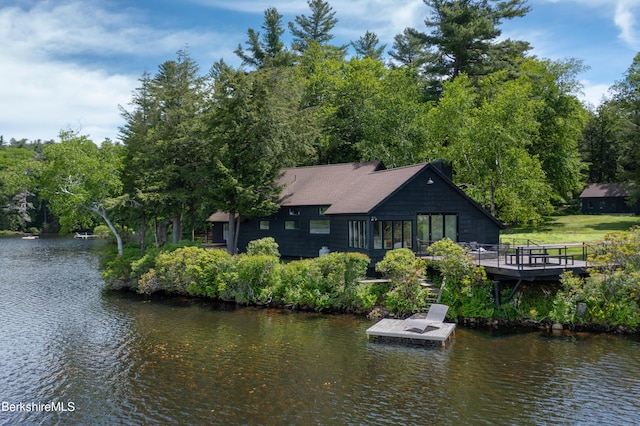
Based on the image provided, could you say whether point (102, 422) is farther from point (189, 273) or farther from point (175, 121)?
point (175, 121)

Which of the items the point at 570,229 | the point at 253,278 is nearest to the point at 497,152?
the point at 570,229

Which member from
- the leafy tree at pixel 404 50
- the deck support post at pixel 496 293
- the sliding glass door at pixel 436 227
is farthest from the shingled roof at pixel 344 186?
the leafy tree at pixel 404 50

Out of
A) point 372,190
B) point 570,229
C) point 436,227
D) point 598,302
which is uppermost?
point 372,190

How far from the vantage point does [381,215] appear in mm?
28672

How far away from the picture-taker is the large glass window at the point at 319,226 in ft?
109

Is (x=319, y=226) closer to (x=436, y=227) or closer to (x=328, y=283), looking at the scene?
(x=436, y=227)

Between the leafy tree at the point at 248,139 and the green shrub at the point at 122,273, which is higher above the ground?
the leafy tree at the point at 248,139

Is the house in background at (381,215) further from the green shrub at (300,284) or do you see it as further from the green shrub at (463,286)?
the green shrub at (463,286)

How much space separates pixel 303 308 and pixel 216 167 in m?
13.5

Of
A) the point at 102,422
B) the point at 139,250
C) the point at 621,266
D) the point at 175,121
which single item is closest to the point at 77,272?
the point at 139,250

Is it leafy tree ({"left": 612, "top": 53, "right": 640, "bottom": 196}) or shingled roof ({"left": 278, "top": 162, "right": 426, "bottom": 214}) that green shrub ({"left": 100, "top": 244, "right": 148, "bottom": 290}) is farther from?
leafy tree ({"left": 612, "top": 53, "right": 640, "bottom": 196})

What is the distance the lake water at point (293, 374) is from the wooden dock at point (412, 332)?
45 cm

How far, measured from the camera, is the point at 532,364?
17.3m

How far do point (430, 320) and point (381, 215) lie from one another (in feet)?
28.7
